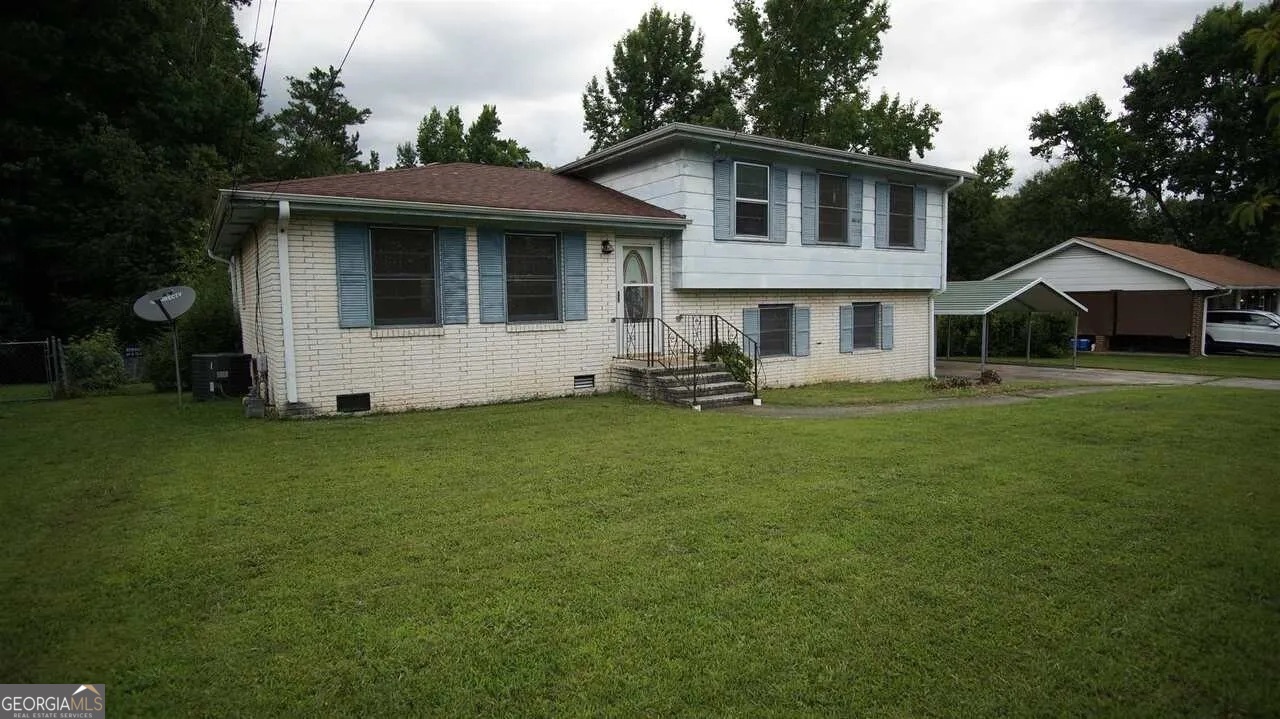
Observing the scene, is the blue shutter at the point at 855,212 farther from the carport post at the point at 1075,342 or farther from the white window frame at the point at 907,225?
the carport post at the point at 1075,342

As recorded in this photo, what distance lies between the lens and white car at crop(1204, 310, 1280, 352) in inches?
944

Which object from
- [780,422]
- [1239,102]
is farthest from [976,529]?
[1239,102]

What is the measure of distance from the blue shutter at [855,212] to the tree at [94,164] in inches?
657

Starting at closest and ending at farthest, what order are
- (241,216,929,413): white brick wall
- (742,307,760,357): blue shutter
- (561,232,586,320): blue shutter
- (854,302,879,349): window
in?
(241,216,929,413): white brick wall
(561,232,586,320): blue shutter
(742,307,760,357): blue shutter
(854,302,879,349): window

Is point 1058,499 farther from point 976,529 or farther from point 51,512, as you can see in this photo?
point 51,512

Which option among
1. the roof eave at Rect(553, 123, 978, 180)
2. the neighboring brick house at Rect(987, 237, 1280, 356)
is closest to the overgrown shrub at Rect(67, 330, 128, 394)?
the roof eave at Rect(553, 123, 978, 180)

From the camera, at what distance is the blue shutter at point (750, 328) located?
45.9 feet

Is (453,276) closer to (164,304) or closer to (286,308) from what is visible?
(286,308)

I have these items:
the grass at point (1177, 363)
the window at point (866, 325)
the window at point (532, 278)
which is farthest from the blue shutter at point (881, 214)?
the grass at point (1177, 363)

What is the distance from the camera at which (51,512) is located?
5.59 m

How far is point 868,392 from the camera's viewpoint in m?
13.5

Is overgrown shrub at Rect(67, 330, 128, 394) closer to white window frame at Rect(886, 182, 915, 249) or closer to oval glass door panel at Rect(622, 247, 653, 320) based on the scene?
oval glass door panel at Rect(622, 247, 653, 320)

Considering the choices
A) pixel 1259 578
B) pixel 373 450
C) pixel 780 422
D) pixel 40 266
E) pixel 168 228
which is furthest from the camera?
pixel 40 266

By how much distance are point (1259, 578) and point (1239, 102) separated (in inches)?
1553
